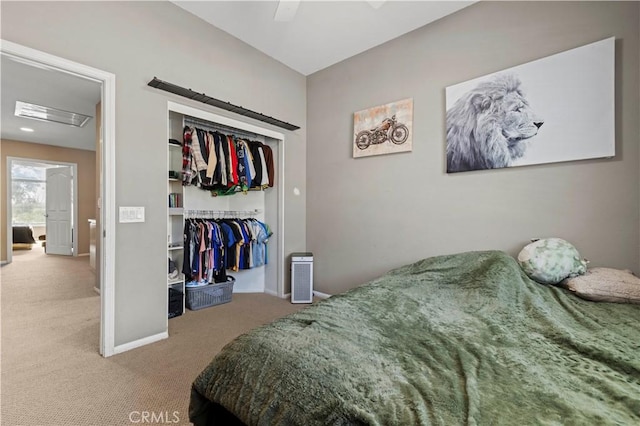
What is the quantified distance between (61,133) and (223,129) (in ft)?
14.2

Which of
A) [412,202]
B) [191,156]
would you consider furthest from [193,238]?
[412,202]

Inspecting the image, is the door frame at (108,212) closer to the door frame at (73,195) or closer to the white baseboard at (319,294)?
the white baseboard at (319,294)

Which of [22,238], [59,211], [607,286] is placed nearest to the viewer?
[607,286]

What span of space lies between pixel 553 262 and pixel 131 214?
119 inches

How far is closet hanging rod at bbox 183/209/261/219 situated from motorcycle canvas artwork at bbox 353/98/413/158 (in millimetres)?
1594

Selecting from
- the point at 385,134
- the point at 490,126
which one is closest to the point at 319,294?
the point at 385,134

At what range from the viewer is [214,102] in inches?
104

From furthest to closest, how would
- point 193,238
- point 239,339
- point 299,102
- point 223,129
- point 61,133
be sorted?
point 61,133, point 299,102, point 223,129, point 193,238, point 239,339

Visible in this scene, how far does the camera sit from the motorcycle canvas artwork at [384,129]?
2756 mm

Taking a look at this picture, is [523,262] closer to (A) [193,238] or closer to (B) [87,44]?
(A) [193,238]

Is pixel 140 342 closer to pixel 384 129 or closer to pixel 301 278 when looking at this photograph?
pixel 301 278

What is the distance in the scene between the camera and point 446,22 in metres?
2.53

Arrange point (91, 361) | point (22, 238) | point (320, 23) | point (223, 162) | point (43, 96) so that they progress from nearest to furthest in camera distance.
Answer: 1. point (91, 361)
2. point (320, 23)
3. point (223, 162)
4. point (43, 96)
5. point (22, 238)

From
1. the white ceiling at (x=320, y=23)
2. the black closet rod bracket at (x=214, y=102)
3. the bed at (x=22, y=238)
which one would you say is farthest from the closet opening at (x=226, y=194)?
the bed at (x=22, y=238)
